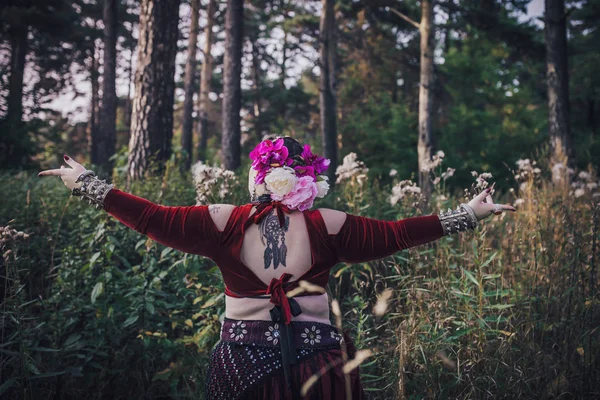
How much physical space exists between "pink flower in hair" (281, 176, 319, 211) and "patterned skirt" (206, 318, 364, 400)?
0.54 metres

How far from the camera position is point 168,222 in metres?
2.15

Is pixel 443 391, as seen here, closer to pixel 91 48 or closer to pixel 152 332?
pixel 152 332

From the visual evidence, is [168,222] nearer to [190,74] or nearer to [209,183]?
[209,183]

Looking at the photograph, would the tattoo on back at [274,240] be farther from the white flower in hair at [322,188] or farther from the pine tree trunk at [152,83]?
the pine tree trunk at [152,83]

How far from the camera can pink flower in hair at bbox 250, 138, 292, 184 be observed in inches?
88.7

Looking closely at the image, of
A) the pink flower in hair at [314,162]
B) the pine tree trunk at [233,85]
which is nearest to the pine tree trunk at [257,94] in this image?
the pine tree trunk at [233,85]

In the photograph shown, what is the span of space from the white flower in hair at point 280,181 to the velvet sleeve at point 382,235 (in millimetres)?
319

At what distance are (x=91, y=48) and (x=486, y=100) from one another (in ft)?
64.2

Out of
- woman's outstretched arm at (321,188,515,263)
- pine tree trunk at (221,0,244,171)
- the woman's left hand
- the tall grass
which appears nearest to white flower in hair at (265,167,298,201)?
woman's outstretched arm at (321,188,515,263)

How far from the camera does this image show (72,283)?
3.68m

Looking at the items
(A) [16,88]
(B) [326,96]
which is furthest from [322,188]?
(A) [16,88]

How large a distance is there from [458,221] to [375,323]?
1.66 metres

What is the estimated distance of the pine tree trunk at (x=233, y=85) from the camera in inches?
377

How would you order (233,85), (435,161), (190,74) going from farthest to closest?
1. (190,74)
2. (233,85)
3. (435,161)
